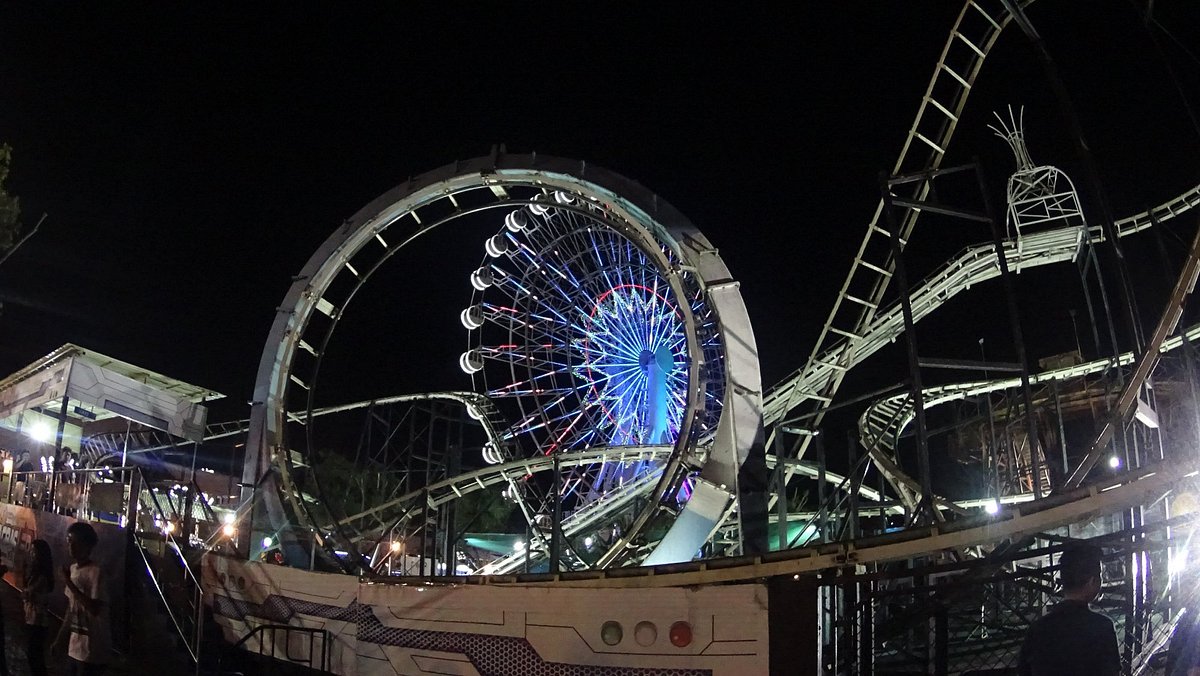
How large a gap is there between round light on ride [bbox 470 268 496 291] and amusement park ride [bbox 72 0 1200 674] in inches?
3.4

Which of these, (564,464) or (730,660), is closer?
(730,660)

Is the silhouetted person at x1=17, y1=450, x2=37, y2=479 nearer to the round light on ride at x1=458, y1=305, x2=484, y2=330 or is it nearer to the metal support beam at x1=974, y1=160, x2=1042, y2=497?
the round light on ride at x1=458, y1=305, x2=484, y2=330

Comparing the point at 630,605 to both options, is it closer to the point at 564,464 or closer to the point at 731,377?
the point at 731,377

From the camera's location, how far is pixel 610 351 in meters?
24.3

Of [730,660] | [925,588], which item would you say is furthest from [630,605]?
[925,588]

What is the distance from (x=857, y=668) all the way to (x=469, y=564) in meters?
19.6

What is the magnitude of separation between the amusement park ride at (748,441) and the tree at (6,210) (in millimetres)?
10202

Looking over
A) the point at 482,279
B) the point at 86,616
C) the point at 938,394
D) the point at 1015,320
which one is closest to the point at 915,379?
the point at 1015,320

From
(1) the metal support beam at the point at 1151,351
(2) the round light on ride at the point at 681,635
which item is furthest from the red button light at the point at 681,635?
(1) the metal support beam at the point at 1151,351

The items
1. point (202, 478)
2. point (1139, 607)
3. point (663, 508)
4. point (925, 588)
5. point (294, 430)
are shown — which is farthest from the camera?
point (294, 430)

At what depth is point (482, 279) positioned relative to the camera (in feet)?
74.6

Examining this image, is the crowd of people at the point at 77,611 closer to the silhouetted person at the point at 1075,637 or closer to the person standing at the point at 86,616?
the person standing at the point at 86,616

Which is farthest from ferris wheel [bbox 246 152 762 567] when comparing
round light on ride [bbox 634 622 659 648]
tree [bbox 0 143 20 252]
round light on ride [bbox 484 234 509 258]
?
tree [bbox 0 143 20 252]

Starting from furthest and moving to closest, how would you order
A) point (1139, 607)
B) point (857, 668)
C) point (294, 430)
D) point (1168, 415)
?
1. point (294, 430)
2. point (1168, 415)
3. point (1139, 607)
4. point (857, 668)
